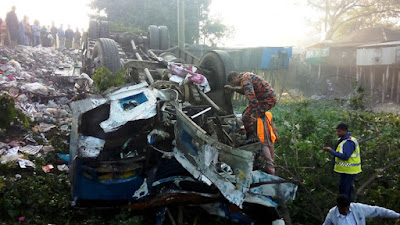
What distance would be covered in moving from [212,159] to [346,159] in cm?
186

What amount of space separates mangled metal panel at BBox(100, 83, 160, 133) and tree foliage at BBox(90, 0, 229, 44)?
1486 cm

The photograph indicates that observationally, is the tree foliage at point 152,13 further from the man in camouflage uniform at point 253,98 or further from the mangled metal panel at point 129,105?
the mangled metal panel at point 129,105

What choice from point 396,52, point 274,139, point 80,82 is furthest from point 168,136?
point 396,52

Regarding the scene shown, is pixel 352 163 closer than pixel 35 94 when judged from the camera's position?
Yes

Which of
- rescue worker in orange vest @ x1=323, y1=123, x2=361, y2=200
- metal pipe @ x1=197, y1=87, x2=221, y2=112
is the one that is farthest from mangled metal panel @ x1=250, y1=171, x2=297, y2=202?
metal pipe @ x1=197, y1=87, x2=221, y2=112

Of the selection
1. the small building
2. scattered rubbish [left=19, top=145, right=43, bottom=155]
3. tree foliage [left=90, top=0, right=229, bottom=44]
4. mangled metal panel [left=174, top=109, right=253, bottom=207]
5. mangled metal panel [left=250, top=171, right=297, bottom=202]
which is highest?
tree foliage [left=90, top=0, right=229, bottom=44]

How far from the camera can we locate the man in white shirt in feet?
9.42

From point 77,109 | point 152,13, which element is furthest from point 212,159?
point 152,13

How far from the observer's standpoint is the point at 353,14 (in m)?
25.1

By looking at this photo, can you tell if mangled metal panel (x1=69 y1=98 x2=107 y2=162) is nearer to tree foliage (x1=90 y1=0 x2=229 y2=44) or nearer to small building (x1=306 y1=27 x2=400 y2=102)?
small building (x1=306 y1=27 x2=400 y2=102)

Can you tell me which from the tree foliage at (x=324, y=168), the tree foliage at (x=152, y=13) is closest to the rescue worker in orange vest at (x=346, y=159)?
the tree foliage at (x=324, y=168)

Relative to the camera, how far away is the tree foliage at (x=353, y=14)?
23266mm

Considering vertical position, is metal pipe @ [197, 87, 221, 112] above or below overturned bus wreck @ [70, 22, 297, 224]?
above

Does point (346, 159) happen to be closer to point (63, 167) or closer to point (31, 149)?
point (63, 167)
